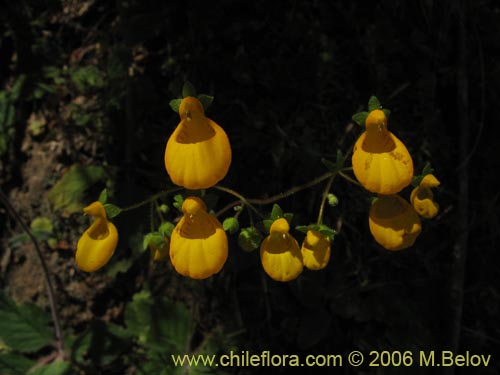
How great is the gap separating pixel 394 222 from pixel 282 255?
1.78ft

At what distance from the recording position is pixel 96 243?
2510 mm

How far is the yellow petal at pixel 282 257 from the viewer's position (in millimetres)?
2381

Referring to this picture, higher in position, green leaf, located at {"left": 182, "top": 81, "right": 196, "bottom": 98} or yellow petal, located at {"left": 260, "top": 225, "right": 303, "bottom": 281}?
green leaf, located at {"left": 182, "top": 81, "right": 196, "bottom": 98}

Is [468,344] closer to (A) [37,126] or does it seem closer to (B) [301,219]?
(B) [301,219]

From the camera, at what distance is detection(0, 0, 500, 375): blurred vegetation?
3398 mm

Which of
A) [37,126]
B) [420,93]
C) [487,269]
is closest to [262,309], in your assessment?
[487,269]

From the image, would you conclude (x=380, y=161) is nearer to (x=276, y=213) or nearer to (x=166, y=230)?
(x=276, y=213)

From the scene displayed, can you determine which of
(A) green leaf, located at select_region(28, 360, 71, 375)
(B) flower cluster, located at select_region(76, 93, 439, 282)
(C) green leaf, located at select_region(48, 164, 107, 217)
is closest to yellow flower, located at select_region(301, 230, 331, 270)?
(B) flower cluster, located at select_region(76, 93, 439, 282)

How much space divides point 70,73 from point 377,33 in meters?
2.19

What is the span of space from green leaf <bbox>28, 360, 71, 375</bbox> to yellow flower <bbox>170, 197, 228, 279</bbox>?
5.39 ft

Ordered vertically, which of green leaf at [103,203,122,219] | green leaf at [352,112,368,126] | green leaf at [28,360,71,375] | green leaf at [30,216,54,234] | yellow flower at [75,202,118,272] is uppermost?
green leaf at [352,112,368,126]

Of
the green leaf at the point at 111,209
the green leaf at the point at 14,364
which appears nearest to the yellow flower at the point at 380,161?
the green leaf at the point at 111,209

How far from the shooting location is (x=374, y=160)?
2.21 metres

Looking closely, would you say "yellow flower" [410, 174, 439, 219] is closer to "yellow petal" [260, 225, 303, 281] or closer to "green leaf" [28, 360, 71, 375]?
"yellow petal" [260, 225, 303, 281]
